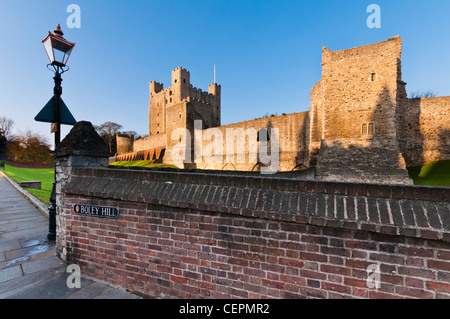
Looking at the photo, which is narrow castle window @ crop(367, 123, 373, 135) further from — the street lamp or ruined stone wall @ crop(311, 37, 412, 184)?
the street lamp

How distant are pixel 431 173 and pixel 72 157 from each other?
79.7ft

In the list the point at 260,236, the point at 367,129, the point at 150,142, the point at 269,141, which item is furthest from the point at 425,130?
the point at 150,142

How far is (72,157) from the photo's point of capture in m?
3.75

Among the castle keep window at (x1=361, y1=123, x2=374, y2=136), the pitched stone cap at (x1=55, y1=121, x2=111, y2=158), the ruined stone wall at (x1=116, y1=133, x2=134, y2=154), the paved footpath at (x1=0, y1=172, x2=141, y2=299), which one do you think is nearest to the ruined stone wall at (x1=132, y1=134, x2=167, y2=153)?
the ruined stone wall at (x1=116, y1=133, x2=134, y2=154)

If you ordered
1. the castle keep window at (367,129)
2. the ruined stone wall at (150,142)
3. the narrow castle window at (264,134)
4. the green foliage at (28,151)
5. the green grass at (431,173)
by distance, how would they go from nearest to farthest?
the green grass at (431,173), the castle keep window at (367,129), the narrow castle window at (264,134), the ruined stone wall at (150,142), the green foliage at (28,151)

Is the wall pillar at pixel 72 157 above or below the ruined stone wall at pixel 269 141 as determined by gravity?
below

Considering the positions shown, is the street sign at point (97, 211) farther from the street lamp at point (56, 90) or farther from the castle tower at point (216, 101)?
the castle tower at point (216, 101)

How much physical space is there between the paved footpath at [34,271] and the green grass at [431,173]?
21291mm

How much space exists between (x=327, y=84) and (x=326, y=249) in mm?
19959

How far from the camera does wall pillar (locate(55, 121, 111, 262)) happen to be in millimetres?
3758

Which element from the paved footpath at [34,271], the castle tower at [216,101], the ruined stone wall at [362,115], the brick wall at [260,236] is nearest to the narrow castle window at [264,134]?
the ruined stone wall at [362,115]

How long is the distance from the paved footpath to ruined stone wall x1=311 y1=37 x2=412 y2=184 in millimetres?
18405

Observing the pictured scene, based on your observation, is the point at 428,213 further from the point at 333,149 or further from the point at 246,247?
the point at 333,149

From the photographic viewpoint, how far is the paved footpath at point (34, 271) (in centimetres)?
289
